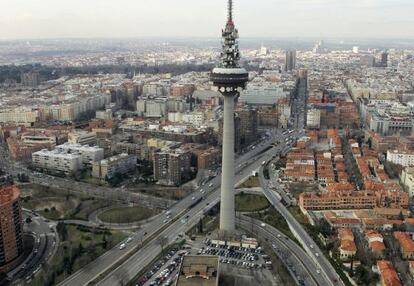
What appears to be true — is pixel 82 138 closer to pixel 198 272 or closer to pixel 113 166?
pixel 113 166

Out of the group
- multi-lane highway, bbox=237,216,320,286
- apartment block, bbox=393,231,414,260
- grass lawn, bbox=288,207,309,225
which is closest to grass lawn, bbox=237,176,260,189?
grass lawn, bbox=288,207,309,225

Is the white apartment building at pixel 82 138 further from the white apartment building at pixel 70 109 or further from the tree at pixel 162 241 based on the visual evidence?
the tree at pixel 162 241

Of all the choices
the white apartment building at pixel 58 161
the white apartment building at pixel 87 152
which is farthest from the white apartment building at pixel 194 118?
the white apartment building at pixel 58 161

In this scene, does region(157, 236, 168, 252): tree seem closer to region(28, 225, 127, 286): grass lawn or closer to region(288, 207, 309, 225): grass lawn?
region(28, 225, 127, 286): grass lawn

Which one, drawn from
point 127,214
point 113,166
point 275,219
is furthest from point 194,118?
point 275,219

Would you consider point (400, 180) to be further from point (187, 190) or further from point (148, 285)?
point (148, 285)
